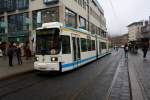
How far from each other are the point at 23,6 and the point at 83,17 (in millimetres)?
12360

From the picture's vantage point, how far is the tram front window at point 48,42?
37.5 feet

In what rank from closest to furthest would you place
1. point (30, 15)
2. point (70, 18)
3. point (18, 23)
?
point (70, 18)
point (30, 15)
point (18, 23)

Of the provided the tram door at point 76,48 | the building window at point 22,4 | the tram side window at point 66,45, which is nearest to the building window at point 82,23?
the building window at point 22,4

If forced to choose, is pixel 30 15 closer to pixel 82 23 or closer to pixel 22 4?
pixel 22 4

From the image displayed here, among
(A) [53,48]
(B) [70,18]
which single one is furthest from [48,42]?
(B) [70,18]

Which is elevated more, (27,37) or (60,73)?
(27,37)

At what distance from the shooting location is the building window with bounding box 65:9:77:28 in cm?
3017

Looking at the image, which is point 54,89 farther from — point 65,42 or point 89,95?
point 65,42

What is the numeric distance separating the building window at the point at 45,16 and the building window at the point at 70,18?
1.83 m

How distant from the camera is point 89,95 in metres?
6.88

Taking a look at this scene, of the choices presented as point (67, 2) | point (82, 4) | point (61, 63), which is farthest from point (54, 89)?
point (82, 4)

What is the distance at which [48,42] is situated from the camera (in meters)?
11.6

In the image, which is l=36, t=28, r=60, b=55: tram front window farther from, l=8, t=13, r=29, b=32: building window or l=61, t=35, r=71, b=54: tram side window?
l=8, t=13, r=29, b=32: building window

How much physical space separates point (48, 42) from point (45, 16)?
18.8 m
